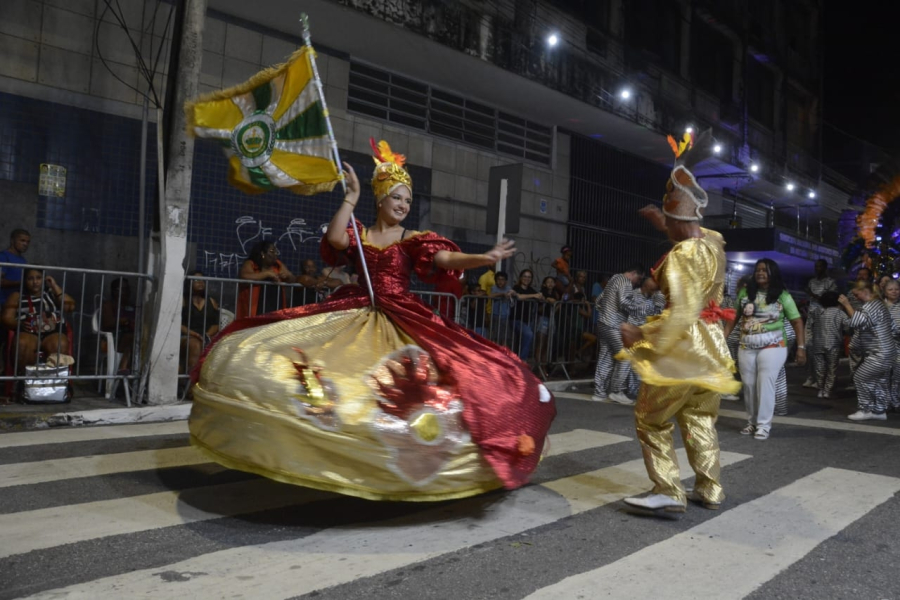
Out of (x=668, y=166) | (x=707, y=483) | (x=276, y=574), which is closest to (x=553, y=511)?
(x=707, y=483)

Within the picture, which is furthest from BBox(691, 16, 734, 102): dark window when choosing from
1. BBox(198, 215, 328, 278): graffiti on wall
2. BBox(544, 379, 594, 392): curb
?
BBox(198, 215, 328, 278): graffiti on wall

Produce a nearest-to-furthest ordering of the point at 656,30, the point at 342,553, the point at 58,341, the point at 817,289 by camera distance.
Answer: the point at 342,553
the point at 58,341
the point at 817,289
the point at 656,30

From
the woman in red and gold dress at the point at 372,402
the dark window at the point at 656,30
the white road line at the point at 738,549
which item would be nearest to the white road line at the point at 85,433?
the woman in red and gold dress at the point at 372,402

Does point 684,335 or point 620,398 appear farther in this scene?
point 620,398

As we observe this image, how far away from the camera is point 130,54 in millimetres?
9977

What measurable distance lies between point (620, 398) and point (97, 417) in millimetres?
6289

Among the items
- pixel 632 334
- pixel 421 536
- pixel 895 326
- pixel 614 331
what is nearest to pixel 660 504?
pixel 632 334

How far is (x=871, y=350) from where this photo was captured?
9.50 m

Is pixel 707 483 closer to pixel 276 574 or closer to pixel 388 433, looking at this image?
pixel 388 433

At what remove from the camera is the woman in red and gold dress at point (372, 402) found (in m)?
3.49

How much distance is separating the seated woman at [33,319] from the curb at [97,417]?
2.51 feet

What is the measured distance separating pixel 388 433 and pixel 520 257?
12.5m

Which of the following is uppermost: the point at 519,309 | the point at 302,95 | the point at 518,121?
the point at 518,121

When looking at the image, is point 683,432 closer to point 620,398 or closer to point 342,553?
point 342,553
